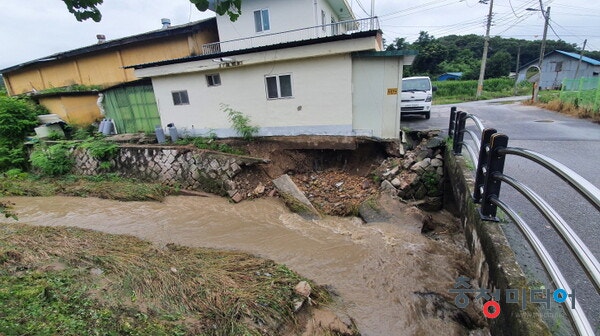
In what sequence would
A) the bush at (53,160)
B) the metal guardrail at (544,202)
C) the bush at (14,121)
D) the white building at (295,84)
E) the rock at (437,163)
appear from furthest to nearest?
the bush at (14,121) < the bush at (53,160) < the white building at (295,84) < the rock at (437,163) < the metal guardrail at (544,202)

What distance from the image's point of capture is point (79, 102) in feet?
45.7

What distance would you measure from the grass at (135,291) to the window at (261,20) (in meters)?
10.8

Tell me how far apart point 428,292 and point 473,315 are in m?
0.71

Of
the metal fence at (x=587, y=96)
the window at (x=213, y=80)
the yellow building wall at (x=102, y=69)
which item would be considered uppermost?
the yellow building wall at (x=102, y=69)

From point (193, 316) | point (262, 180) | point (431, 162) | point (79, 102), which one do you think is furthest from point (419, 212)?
point (79, 102)

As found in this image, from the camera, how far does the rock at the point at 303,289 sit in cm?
360

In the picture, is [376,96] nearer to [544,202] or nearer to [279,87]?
[279,87]

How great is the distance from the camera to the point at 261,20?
12.2 m

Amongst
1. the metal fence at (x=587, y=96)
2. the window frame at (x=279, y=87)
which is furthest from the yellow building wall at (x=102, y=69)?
the metal fence at (x=587, y=96)

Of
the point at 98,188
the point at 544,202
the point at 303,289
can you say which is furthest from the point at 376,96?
the point at 98,188

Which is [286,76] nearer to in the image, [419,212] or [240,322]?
[419,212]

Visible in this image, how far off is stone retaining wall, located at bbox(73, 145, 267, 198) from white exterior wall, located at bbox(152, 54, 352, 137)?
140cm

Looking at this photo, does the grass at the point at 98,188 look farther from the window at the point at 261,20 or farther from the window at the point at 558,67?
the window at the point at 558,67

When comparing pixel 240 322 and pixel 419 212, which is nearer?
pixel 240 322
